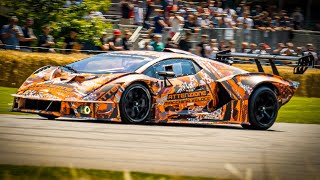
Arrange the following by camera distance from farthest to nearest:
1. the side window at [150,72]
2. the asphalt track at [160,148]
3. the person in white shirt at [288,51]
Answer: the person in white shirt at [288,51], the side window at [150,72], the asphalt track at [160,148]

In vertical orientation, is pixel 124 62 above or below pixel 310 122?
above

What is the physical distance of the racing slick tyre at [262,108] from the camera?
14242 millimetres

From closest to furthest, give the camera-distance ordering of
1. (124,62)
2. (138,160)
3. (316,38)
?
→ (138,160)
(124,62)
(316,38)

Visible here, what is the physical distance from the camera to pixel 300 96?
77.9 feet

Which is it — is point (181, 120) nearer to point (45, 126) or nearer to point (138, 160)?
point (45, 126)

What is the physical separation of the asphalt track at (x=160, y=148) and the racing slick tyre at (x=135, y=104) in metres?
0.26

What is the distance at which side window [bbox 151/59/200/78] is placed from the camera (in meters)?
13.6

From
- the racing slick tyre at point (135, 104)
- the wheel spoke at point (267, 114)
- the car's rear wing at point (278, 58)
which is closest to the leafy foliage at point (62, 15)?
the car's rear wing at point (278, 58)

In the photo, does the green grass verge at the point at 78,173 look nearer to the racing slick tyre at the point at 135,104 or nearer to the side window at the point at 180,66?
the racing slick tyre at the point at 135,104

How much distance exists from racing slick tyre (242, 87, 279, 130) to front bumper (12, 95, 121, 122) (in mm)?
2667

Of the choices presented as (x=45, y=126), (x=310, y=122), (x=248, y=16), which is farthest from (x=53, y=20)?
(x=45, y=126)

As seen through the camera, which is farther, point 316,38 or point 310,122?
point 316,38

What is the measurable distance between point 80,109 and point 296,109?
24.8ft

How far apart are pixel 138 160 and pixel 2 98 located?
9021 mm
